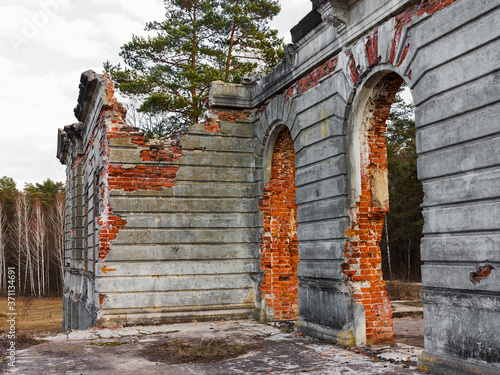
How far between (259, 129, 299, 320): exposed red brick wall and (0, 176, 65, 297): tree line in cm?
2649

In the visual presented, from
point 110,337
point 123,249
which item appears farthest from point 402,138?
point 110,337

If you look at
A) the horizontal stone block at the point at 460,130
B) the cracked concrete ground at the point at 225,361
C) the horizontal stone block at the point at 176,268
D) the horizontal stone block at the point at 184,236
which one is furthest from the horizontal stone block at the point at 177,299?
the horizontal stone block at the point at 460,130

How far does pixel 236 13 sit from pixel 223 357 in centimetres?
1462

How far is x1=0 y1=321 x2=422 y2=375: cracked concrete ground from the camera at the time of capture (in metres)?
6.05

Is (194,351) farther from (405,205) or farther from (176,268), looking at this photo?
(405,205)

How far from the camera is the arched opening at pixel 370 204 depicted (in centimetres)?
728

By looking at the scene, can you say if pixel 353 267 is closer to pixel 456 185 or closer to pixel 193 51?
pixel 456 185

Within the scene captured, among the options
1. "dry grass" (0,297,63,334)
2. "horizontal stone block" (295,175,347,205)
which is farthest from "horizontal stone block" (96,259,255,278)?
"dry grass" (0,297,63,334)

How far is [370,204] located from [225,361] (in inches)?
124

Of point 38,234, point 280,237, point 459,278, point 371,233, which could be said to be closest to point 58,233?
point 38,234

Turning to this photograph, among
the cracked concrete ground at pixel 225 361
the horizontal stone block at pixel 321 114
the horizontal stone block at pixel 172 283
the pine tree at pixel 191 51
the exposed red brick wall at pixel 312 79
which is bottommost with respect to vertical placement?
the cracked concrete ground at pixel 225 361

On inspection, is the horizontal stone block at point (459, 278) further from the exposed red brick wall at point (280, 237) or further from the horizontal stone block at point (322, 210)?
the exposed red brick wall at point (280, 237)

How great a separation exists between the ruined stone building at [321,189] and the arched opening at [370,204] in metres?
0.02

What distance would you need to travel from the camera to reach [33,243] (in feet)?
119
